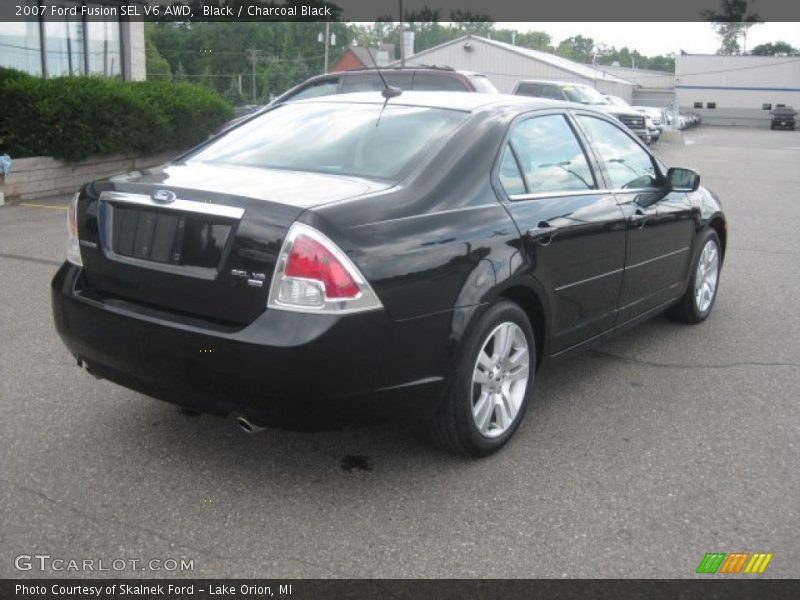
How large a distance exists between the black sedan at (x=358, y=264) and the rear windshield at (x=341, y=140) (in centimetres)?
1

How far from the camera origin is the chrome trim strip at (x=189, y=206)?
3258 millimetres

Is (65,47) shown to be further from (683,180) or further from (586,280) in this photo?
(586,280)

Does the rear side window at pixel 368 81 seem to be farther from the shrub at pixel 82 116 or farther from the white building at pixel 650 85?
the white building at pixel 650 85

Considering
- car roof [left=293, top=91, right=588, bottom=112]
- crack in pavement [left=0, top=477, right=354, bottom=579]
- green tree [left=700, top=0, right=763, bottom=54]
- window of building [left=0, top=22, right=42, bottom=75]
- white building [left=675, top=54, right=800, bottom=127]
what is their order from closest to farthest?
crack in pavement [left=0, top=477, right=354, bottom=579], car roof [left=293, top=91, right=588, bottom=112], window of building [left=0, top=22, right=42, bottom=75], white building [left=675, top=54, right=800, bottom=127], green tree [left=700, top=0, right=763, bottom=54]

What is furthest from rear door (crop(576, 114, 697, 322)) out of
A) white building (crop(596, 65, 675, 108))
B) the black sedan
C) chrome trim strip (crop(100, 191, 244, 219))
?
white building (crop(596, 65, 675, 108))

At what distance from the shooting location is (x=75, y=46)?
1647 centimetres

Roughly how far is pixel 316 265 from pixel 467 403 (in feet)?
3.20

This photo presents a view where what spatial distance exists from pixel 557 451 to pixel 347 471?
1.01m

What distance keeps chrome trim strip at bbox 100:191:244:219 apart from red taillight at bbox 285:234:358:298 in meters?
0.29

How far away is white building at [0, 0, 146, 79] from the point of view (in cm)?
1534

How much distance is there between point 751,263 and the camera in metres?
8.61

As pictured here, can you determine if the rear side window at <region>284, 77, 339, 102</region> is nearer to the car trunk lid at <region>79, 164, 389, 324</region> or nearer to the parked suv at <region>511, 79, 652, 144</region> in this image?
the car trunk lid at <region>79, 164, 389, 324</region>
